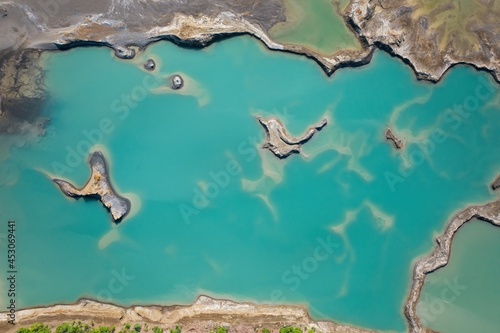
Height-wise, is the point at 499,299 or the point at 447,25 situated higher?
the point at 447,25

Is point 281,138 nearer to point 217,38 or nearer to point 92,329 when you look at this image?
point 217,38

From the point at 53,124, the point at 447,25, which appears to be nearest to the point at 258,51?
the point at 447,25

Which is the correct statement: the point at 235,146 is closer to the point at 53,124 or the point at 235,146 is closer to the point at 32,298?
the point at 53,124

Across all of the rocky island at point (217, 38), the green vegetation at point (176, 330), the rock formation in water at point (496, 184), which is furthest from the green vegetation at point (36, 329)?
the rock formation in water at point (496, 184)

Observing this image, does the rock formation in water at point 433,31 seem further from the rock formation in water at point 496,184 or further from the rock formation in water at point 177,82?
the rock formation in water at point 177,82

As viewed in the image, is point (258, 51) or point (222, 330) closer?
point (222, 330)

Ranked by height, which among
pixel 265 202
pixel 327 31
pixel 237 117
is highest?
pixel 327 31
